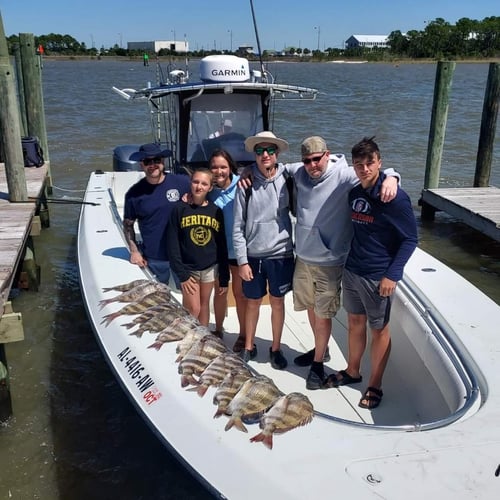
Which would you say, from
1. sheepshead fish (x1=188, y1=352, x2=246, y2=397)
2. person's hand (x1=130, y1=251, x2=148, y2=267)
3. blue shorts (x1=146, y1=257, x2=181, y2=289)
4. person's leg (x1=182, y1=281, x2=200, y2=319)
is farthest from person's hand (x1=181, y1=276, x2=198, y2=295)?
sheepshead fish (x1=188, y1=352, x2=246, y2=397)

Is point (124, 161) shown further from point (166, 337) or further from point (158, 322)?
point (166, 337)

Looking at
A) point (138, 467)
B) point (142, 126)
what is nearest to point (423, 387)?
point (138, 467)

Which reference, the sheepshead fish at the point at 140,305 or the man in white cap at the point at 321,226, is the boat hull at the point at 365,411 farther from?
the man in white cap at the point at 321,226

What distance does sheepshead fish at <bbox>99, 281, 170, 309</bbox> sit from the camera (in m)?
3.35

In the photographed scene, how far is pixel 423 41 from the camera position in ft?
262

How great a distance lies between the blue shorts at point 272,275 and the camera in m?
3.33

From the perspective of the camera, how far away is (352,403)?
3.46 meters

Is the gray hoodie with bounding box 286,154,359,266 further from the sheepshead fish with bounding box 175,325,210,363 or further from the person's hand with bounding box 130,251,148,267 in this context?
the person's hand with bounding box 130,251,148,267

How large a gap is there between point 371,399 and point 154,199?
1.66m

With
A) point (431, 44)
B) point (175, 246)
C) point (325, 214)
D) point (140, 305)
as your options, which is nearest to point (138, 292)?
point (140, 305)

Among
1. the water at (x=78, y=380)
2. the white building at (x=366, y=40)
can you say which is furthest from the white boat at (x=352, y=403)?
the white building at (x=366, y=40)

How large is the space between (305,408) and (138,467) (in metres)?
1.62

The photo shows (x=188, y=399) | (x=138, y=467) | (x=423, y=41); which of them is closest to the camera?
(x=188, y=399)

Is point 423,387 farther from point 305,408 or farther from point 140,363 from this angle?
point 140,363
